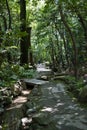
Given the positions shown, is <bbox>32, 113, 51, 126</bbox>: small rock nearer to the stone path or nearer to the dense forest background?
the stone path

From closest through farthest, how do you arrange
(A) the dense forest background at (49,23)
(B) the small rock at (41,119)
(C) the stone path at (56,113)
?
(C) the stone path at (56,113), (B) the small rock at (41,119), (A) the dense forest background at (49,23)

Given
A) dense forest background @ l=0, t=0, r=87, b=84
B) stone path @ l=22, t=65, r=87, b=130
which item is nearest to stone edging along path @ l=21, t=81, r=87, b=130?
stone path @ l=22, t=65, r=87, b=130

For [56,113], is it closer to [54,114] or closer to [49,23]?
[54,114]

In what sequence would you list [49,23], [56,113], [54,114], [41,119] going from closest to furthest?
1. [41,119]
2. [54,114]
3. [56,113]
4. [49,23]

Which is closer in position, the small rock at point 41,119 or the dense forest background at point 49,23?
the small rock at point 41,119

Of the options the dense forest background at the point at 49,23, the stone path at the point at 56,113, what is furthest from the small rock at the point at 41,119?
the dense forest background at the point at 49,23

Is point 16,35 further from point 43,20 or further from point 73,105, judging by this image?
point 43,20

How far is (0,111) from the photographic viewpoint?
26.9ft

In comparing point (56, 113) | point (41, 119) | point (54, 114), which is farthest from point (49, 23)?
point (41, 119)

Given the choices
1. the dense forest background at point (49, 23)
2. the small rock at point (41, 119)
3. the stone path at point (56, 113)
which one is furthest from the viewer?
the dense forest background at point (49, 23)

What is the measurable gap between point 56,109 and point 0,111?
1991 millimetres

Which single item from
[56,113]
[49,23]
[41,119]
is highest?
[49,23]

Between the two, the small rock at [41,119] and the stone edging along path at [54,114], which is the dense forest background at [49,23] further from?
the small rock at [41,119]

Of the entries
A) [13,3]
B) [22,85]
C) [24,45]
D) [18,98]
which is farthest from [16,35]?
[13,3]
